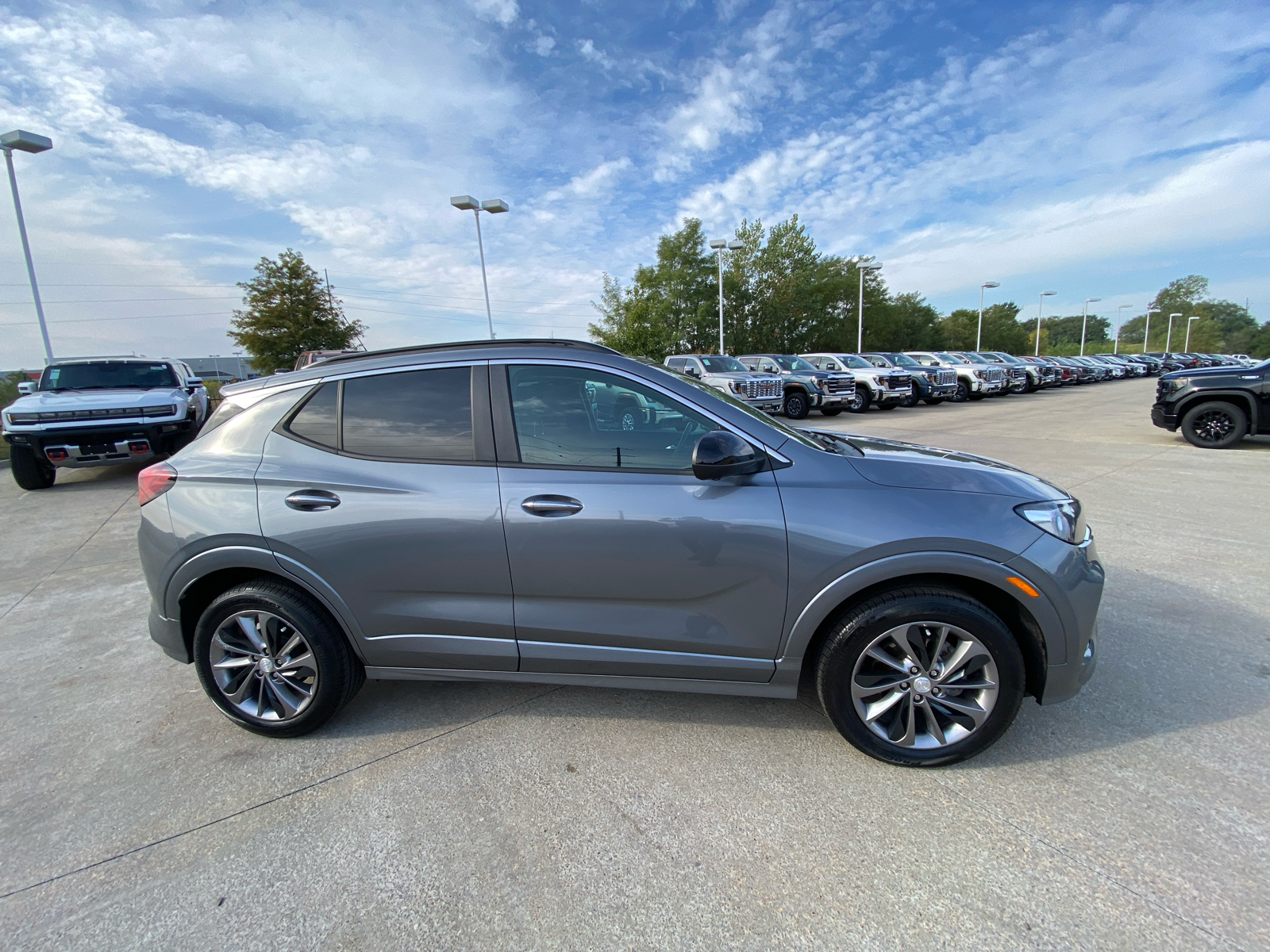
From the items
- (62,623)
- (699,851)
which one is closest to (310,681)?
(699,851)

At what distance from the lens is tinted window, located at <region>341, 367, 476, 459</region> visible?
97.2 inches

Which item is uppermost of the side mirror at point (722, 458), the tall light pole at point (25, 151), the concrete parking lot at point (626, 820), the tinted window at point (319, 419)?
the tall light pole at point (25, 151)

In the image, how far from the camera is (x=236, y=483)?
2549 millimetres

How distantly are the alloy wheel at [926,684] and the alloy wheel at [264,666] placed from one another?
→ 2.33 m

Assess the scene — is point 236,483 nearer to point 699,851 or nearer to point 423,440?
point 423,440

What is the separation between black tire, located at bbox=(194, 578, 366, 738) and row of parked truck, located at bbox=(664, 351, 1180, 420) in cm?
935

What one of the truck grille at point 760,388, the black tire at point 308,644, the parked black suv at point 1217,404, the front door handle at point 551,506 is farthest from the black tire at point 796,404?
the black tire at point 308,644

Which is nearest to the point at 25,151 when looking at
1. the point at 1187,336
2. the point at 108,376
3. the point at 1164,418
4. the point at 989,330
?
the point at 108,376

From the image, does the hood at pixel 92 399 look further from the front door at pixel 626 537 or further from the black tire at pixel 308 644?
the front door at pixel 626 537

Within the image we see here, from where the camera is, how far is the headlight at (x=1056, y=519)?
7.35ft

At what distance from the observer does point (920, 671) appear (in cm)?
226

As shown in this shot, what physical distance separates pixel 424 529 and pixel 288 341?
87.0 ft

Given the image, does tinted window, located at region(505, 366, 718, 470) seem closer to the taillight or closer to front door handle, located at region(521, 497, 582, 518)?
front door handle, located at region(521, 497, 582, 518)

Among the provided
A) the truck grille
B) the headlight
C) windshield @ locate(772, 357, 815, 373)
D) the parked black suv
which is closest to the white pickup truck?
the headlight
